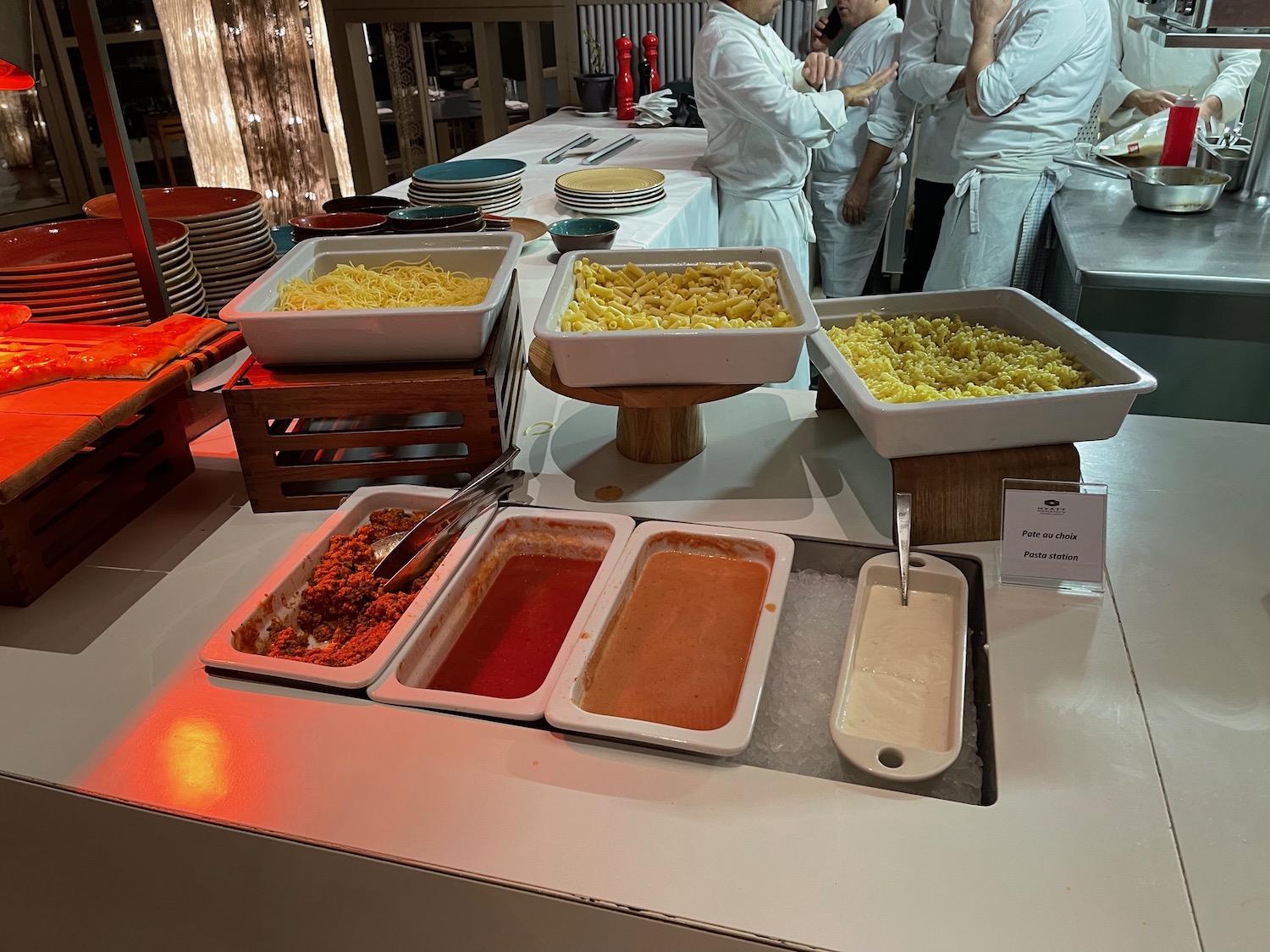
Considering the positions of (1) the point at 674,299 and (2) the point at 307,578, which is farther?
(1) the point at 674,299

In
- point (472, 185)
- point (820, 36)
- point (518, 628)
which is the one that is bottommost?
point (518, 628)

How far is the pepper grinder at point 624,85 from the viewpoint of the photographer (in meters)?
4.05

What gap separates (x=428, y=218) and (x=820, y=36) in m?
3.00

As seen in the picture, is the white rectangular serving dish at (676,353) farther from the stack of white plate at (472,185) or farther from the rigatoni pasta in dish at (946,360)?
the stack of white plate at (472,185)

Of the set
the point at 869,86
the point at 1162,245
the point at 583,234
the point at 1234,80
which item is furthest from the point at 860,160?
the point at 583,234

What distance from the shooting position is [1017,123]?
9.35ft

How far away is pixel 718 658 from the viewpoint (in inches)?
33.8

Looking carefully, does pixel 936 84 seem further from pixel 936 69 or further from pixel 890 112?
pixel 890 112

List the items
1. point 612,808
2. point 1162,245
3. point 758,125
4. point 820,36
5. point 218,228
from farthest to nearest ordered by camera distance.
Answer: point 820,36 → point 758,125 → point 1162,245 → point 218,228 → point 612,808

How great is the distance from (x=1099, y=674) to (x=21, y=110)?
209 inches

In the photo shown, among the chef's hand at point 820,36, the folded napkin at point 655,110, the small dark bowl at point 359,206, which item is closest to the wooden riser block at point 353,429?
the small dark bowl at point 359,206

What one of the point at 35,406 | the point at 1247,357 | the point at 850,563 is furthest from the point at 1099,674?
the point at 1247,357

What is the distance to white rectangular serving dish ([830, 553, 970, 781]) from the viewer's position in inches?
28.3

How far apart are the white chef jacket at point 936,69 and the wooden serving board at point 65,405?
9.00ft
